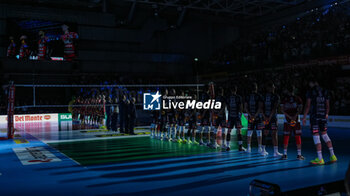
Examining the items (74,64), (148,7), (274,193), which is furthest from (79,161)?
(148,7)

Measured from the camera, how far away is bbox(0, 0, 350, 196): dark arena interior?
684cm

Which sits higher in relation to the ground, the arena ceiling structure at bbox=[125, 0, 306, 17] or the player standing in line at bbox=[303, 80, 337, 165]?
the arena ceiling structure at bbox=[125, 0, 306, 17]

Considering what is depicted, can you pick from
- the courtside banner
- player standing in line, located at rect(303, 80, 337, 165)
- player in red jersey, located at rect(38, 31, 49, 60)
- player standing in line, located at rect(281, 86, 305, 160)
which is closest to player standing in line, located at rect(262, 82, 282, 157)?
player standing in line, located at rect(281, 86, 305, 160)

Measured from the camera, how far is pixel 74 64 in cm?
3061

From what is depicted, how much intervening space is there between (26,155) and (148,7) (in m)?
24.9

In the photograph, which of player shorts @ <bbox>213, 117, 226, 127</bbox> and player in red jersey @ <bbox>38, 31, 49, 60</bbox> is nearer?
player shorts @ <bbox>213, 117, 226, 127</bbox>

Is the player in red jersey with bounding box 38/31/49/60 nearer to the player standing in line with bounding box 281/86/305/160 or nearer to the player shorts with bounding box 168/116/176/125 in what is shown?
the player shorts with bounding box 168/116/176/125

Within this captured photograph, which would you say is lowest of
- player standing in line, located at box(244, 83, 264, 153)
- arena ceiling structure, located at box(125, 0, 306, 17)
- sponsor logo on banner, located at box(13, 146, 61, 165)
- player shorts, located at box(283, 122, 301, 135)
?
sponsor logo on banner, located at box(13, 146, 61, 165)

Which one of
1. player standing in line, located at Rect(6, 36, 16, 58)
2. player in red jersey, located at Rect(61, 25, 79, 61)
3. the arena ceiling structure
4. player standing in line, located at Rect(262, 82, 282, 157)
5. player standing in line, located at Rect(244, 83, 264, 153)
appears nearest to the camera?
player standing in line, located at Rect(262, 82, 282, 157)

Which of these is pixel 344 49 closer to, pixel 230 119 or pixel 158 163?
pixel 230 119

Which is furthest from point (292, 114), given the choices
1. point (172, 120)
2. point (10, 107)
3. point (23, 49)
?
point (23, 49)

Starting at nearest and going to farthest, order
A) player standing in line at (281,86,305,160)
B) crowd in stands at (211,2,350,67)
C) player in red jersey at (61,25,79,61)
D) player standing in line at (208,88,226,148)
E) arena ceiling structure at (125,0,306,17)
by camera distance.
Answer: player standing in line at (281,86,305,160) → player standing in line at (208,88,226,148) → crowd in stands at (211,2,350,67) → player in red jersey at (61,25,79,61) → arena ceiling structure at (125,0,306,17)

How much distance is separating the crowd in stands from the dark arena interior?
11cm

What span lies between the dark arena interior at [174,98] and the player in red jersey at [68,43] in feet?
0.28
